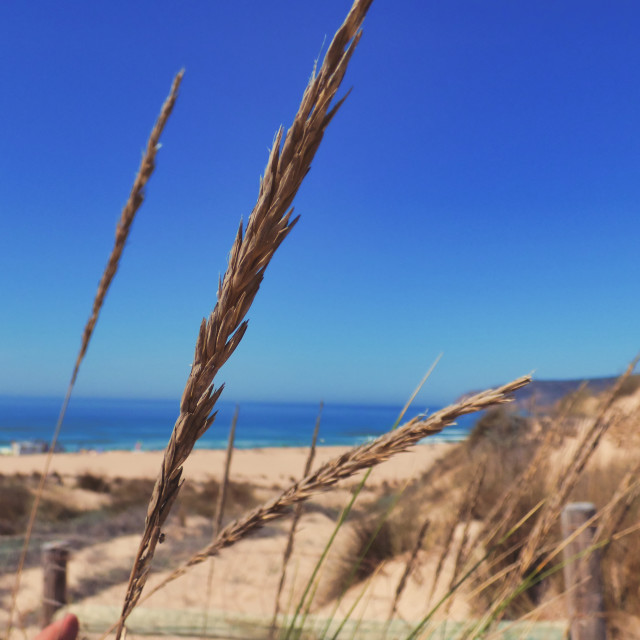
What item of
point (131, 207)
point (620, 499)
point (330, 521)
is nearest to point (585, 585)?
point (620, 499)

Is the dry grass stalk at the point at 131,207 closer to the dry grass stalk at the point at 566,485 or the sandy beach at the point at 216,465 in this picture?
the dry grass stalk at the point at 566,485

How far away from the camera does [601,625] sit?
2.05m

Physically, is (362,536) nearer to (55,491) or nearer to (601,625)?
(601,625)

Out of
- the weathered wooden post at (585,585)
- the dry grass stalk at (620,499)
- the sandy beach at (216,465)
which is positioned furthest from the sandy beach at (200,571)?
the sandy beach at (216,465)

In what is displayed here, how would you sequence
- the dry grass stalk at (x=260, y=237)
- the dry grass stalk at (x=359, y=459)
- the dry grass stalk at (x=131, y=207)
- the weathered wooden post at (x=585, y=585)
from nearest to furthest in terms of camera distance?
1. the dry grass stalk at (x=260, y=237)
2. the dry grass stalk at (x=359, y=459)
3. the dry grass stalk at (x=131, y=207)
4. the weathered wooden post at (x=585, y=585)

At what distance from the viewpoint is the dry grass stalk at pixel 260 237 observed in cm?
41

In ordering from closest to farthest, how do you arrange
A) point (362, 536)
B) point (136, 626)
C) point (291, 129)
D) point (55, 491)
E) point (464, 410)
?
point (291, 129)
point (464, 410)
point (136, 626)
point (362, 536)
point (55, 491)

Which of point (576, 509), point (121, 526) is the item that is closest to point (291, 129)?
point (576, 509)

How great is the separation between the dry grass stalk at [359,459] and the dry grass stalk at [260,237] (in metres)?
0.21

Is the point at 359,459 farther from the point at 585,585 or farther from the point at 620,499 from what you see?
the point at 585,585

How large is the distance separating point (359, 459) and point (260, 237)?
0.31 metres

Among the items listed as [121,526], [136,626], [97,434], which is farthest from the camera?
[97,434]

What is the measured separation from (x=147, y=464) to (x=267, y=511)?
16400 mm

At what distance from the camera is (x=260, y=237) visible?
1.34 feet
